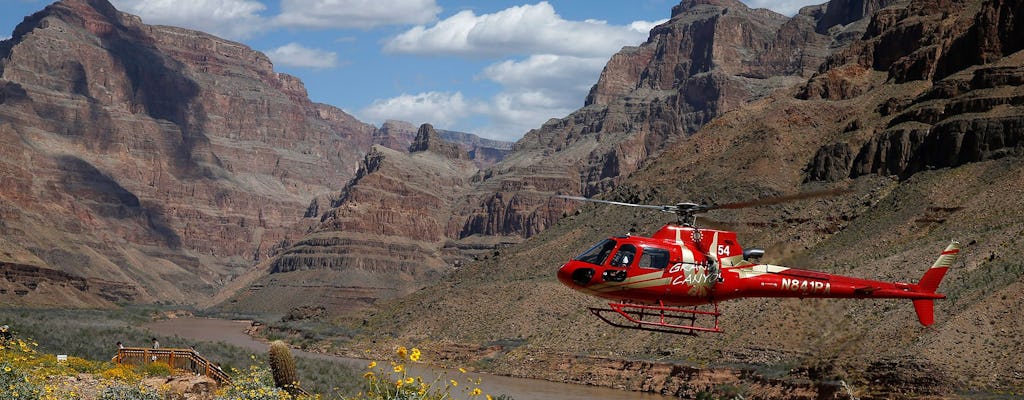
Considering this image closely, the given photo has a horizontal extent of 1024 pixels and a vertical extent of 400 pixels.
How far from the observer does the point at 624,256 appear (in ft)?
112

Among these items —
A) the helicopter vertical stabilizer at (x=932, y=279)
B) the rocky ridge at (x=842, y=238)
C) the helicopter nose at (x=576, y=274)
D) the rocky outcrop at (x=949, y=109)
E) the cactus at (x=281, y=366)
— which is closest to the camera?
the helicopter nose at (x=576, y=274)

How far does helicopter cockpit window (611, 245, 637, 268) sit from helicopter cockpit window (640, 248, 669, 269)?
26 cm

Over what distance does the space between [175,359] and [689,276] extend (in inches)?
831

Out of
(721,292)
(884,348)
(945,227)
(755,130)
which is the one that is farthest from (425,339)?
(721,292)

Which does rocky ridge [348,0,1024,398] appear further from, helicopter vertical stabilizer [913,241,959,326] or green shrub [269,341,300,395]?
green shrub [269,341,300,395]

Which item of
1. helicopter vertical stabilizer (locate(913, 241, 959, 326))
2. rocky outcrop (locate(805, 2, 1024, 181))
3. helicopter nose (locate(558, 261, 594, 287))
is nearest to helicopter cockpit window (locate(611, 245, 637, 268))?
helicopter nose (locate(558, 261, 594, 287))

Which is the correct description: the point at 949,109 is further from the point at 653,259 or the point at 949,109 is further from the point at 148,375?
the point at 148,375

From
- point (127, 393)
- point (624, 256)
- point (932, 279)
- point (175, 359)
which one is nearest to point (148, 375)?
point (175, 359)

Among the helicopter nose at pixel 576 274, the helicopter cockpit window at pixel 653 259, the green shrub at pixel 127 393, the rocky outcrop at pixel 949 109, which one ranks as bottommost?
the green shrub at pixel 127 393

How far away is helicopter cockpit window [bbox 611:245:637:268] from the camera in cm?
3400

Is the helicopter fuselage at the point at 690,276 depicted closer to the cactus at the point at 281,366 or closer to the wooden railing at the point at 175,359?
the cactus at the point at 281,366

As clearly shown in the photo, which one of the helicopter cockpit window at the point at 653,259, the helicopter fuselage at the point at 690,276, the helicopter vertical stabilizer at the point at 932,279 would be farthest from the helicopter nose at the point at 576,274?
the helicopter vertical stabilizer at the point at 932,279

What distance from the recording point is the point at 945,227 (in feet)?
272

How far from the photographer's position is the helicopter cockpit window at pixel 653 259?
34031 mm
